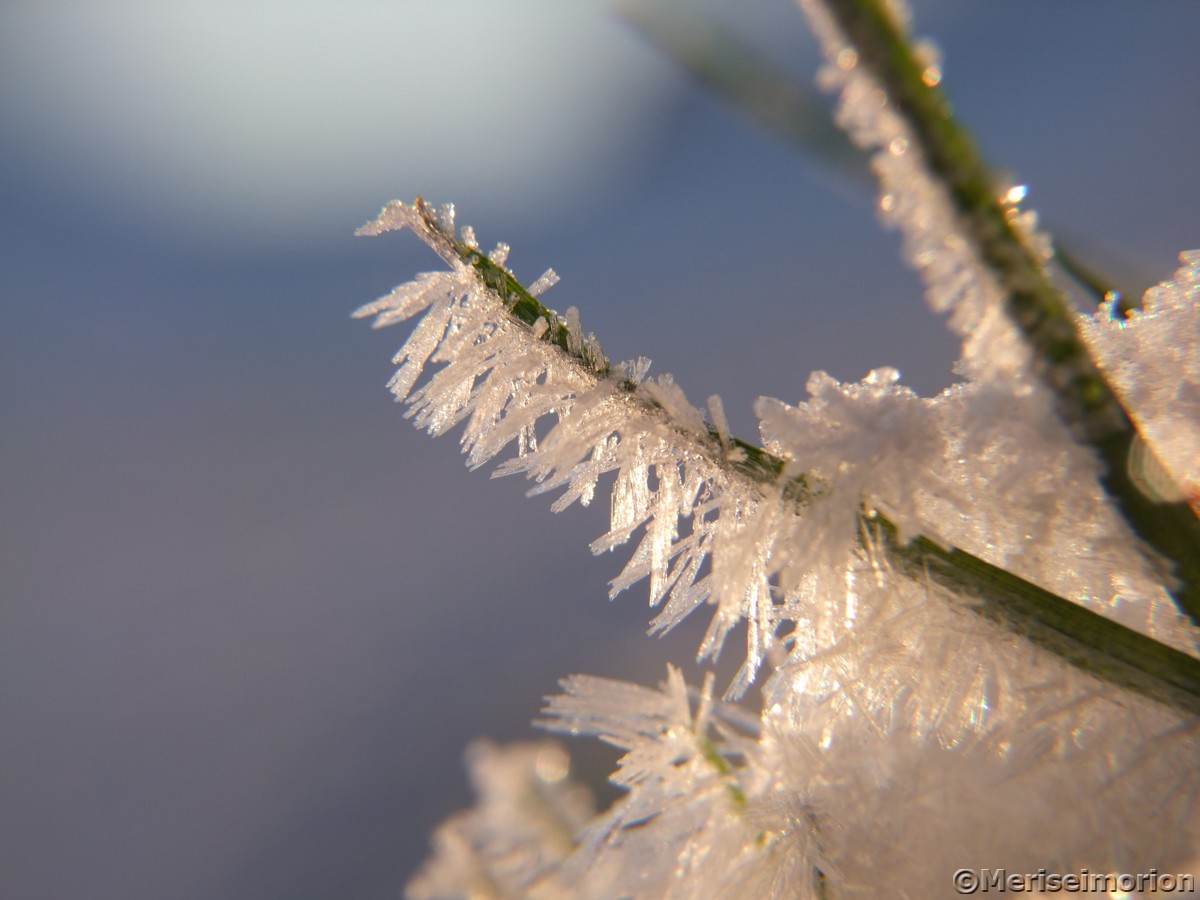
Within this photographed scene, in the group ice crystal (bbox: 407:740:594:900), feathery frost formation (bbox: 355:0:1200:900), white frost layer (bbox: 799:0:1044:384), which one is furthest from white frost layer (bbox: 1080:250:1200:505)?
ice crystal (bbox: 407:740:594:900)

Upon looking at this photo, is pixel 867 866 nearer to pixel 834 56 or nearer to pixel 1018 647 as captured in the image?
pixel 1018 647

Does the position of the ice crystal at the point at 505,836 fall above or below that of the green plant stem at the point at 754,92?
below

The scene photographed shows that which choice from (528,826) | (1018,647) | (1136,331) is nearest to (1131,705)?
(1018,647)

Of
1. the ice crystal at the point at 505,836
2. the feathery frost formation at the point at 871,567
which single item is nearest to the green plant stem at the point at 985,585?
the feathery frost formation at the point at 871,567

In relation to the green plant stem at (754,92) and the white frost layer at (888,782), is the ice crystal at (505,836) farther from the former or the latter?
the green plant stem at (754,92)

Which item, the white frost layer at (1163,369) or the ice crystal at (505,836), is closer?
the white frost layer at (1163,369)

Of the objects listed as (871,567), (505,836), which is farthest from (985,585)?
(505,836)

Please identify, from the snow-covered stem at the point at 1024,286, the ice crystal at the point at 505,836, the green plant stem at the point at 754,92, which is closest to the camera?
the snow-covered stem at the point at 1024,286

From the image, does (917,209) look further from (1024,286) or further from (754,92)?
(754,92)
